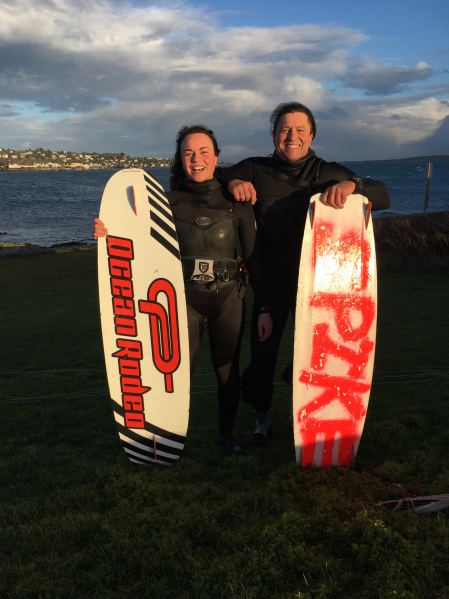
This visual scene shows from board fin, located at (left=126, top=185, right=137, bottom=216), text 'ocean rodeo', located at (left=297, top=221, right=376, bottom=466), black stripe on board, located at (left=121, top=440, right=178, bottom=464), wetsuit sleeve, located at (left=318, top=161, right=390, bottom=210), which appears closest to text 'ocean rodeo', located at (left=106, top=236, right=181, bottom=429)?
black stripe on board, located at (left=121, top=440, right=178, bottom=464)

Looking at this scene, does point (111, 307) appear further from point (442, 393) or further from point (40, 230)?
point (40, 230)

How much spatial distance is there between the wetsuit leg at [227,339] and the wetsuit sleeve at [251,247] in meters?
0.14

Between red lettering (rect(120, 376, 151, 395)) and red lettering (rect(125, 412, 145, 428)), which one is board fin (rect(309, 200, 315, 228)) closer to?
red lettering (rect(120, 376, 151, 395))

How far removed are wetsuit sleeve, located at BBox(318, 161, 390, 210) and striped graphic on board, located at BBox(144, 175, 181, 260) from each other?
1.05m

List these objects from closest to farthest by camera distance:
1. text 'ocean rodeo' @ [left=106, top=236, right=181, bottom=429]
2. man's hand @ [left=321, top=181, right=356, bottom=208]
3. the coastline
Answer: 1. man's hand @ [left=321, top=181, right=356, bottom=208]
2. text 'ocean rodeo' @ [left=106, top=236, right=181, bottom=429]
3. the coastline

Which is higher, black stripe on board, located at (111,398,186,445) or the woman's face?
the woman's face

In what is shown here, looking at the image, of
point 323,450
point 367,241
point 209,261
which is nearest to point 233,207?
point 209,261

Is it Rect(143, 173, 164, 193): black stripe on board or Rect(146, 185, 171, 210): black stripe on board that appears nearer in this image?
Rect(146, 185, 171, 210): black stripe on board

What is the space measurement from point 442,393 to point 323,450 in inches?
84.5

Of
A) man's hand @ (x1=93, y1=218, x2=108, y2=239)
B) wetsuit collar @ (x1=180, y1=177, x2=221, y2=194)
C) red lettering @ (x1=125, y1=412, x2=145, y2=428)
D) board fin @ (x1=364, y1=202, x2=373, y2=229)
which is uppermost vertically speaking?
wetsuit collar @ (x1=180, y1=177, x2=221, y2=194)

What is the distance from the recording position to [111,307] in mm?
3531

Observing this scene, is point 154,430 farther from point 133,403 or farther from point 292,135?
point 292,135

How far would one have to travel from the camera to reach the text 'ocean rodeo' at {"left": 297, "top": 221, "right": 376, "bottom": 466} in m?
3.30

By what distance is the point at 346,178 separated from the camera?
3.36 m
